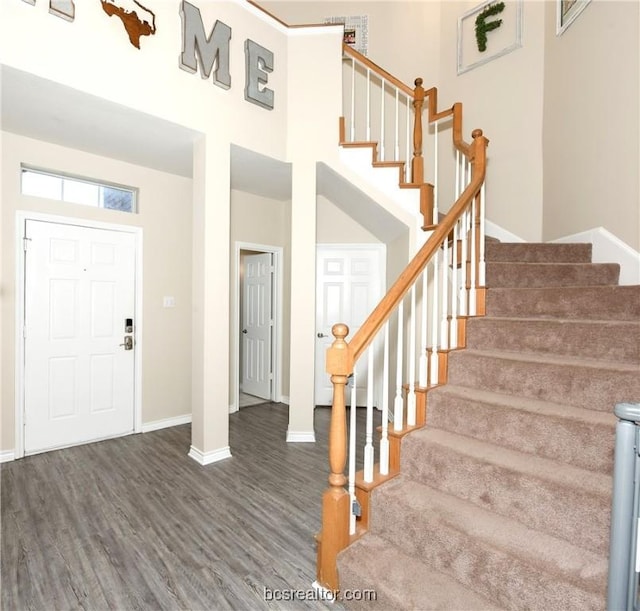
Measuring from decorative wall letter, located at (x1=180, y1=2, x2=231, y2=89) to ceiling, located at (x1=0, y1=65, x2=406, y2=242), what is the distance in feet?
1.53

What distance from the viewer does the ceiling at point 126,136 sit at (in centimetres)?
238

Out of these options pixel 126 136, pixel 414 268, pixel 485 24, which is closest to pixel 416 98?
pixel 485 24

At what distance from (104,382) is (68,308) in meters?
0.75

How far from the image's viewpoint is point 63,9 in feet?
7.25

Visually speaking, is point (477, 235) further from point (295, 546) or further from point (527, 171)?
point (295, 546)

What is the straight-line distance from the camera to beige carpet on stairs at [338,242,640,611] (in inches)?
52.8

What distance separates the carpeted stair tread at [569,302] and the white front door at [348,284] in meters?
2.08

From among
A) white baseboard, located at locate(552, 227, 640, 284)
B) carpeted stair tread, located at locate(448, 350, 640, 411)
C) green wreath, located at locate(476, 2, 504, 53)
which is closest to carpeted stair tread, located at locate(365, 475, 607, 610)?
carpeted stair tread, located at locate(448, 350, 640, 411)

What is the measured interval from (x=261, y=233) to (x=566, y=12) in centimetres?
356

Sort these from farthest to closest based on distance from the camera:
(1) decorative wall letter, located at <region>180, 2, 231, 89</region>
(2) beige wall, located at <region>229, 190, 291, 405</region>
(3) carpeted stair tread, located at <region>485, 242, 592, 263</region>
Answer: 1. (2) beige wall, located at <region>229, 190, 291, 405</region>
2. (3) carpeted stair tread, located at <region>485, 242, 592, 263</region>
3. (1) decorative wall letter, located at <region>180, 2, 231, 89</region>

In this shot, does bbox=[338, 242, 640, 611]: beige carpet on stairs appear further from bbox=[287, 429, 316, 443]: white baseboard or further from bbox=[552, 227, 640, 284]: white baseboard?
bbox=[287, 429, 316, 443]: white baseboard

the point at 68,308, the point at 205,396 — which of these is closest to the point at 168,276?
the point at 68,308

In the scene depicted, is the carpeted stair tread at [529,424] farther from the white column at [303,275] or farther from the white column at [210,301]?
the white column at [210,301]

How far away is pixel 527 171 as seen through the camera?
3684 millimetres
